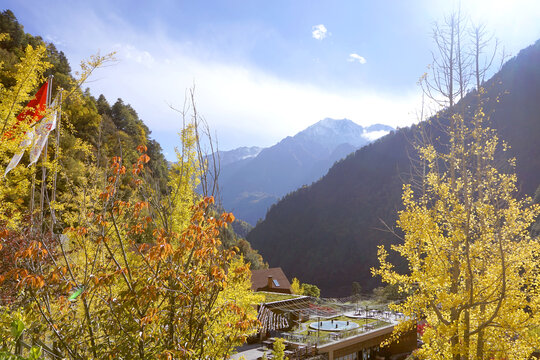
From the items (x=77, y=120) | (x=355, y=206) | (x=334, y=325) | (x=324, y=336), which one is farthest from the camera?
(x=355, y=206)

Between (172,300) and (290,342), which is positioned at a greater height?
(172,300)

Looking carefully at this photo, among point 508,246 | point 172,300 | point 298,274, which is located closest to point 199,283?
point 172,300

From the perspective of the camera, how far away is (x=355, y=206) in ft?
413

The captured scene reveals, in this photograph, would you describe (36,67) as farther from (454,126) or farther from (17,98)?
(454,126)

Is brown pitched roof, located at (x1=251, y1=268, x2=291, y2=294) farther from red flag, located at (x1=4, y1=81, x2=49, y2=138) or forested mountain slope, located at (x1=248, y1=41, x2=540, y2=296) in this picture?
forested mountain slope, located at (x1=248, y1=41, x2=540, y2=296)

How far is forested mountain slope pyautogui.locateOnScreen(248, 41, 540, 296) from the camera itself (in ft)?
304

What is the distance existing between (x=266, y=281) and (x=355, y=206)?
94.4 meters

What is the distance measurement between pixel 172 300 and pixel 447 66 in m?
5.63

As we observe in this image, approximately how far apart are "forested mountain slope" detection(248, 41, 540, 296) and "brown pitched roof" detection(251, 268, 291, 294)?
57.4 metres

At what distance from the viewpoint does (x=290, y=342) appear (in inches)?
840

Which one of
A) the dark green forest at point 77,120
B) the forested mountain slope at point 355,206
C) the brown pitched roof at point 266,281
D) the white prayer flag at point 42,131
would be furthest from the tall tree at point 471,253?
the forested mountain slope at point 355,206

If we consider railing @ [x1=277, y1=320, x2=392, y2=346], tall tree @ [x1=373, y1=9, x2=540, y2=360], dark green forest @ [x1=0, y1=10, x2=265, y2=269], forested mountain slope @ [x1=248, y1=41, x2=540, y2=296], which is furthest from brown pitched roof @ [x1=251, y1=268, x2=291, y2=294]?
forested mountain slope @ [x1=248, y1=41, x2=540, y2=296]

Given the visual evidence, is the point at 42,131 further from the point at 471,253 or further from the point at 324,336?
the point at 324,336

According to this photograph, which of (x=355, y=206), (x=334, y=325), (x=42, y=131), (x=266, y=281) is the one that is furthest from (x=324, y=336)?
(x=355, y=206)
